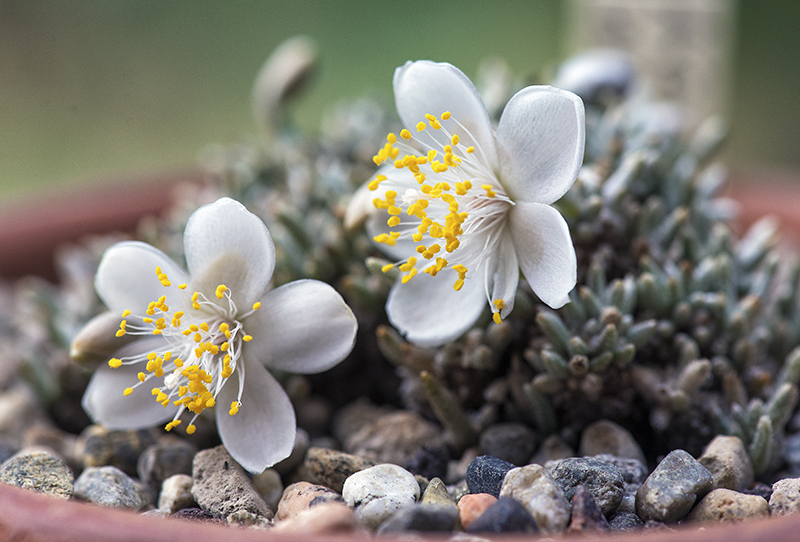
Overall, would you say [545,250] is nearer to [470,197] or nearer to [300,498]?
[470,197]

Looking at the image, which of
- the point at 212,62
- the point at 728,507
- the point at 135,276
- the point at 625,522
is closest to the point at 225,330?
the point at 135,276

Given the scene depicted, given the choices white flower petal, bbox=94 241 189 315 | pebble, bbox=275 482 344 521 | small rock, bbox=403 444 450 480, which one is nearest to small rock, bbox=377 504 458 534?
pebble, bbox=275 482 344 521

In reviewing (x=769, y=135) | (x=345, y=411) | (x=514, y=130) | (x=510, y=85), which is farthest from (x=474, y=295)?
(x=769, y=135)

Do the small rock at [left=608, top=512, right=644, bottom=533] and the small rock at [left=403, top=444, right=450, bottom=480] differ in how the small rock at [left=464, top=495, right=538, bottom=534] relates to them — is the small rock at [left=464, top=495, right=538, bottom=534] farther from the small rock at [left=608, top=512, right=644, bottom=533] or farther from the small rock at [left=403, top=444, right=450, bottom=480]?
the small rock at [left=403, top=444, right=450, bottom=480]

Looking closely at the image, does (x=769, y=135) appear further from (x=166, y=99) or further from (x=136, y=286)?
(x=136, y=286)

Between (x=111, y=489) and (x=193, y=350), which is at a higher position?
(x=193, y=350)
